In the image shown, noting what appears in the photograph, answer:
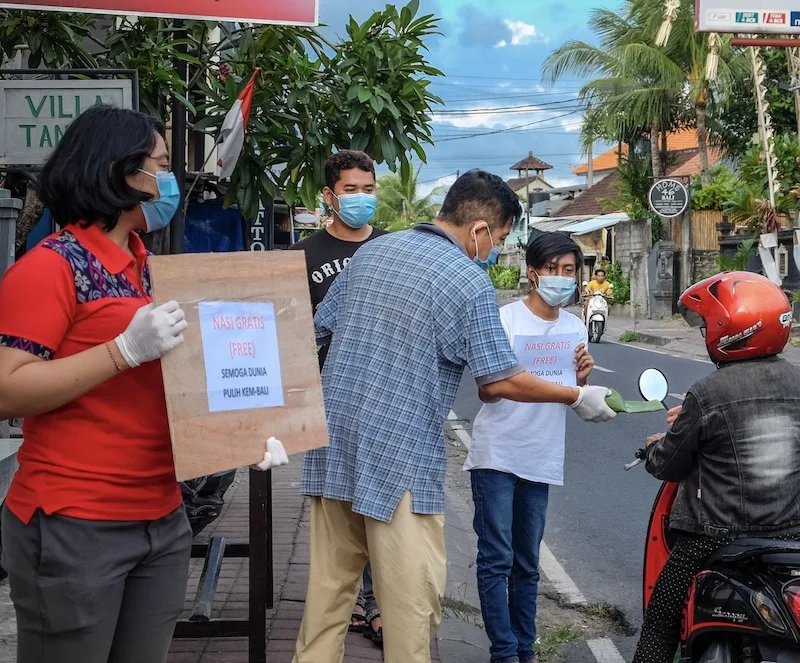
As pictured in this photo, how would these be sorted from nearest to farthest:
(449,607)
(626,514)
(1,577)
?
(1,577), (449,607), (626,514)

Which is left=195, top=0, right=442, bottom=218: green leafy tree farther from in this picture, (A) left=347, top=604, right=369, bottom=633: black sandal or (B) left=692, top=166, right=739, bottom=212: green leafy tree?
(B) left=692, top=166, right=739, bottom=212: green leafy tree

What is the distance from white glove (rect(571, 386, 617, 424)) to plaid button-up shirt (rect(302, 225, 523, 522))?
371mm

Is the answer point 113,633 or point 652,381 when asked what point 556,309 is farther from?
point 113,633

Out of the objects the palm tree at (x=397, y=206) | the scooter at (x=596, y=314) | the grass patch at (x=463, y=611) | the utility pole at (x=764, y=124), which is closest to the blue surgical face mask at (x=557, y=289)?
the grass patch at (x=463, y=611)

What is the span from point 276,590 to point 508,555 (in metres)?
1.56

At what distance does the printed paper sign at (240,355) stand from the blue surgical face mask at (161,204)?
26 cm

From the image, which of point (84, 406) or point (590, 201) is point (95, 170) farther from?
point (590, 201)

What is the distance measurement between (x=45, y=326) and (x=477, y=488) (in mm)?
2420

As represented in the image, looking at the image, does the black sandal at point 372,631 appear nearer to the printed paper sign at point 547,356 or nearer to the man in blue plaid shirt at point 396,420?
the man in blue plaid shirt at point 396,420

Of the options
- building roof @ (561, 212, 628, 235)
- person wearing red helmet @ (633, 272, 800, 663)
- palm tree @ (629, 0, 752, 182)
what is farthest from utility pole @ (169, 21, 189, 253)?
building roof @ (561, 212, 628, 235)

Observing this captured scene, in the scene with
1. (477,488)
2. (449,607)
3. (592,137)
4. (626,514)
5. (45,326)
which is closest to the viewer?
(45,326)

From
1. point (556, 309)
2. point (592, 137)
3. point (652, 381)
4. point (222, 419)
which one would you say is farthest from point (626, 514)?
point (592, 137)

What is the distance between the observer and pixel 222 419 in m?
2.45

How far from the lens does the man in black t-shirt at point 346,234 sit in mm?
4688
